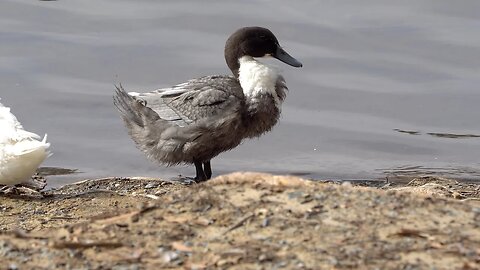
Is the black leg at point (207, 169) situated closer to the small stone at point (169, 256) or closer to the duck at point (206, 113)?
the duck at point (206, 113)

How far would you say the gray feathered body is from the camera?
29.8 feet

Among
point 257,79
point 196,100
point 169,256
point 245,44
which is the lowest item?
point 169,256

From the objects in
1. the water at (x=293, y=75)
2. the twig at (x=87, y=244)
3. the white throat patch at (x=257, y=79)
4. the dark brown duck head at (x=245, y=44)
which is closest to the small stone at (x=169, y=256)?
the twig at (x=87, y=244)

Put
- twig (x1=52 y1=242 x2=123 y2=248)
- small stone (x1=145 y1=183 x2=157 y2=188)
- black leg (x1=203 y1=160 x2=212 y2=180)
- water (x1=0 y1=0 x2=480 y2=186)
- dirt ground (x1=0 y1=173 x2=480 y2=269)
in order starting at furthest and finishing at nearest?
water (x1=0 y1=0 x2=480 y2=186) < black leg (x1=203 y1=160 x2=212 y2=180) < small stone (x1=145 y1=183 x2=157 y2=188) < twig (x1=52 y1=242 x2=123 y2=248) < dirt ground (x1=0 y1=173 x2=480 y2=269)

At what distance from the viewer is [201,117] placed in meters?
9.11

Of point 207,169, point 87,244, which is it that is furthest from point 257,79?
point 87,244

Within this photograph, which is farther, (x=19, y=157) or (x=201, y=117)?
(x=201, y=117)

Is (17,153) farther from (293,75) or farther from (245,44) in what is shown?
(293,75)

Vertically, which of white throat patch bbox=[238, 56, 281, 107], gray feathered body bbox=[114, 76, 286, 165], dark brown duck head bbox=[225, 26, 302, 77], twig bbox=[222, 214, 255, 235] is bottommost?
twig bbox=[222, 214, 255, 235]

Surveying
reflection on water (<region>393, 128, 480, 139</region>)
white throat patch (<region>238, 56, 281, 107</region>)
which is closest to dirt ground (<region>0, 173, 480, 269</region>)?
white throat patch (<region>238, 56, 281, 107</region>)

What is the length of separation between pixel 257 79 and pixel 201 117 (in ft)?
1.97

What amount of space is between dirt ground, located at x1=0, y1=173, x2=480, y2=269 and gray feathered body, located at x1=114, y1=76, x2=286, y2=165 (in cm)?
349

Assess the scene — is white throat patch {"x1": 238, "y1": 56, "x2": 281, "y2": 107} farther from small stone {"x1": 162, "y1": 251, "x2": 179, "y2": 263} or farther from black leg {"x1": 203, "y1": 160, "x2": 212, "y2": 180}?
small stone {"x1": 162, "y1": 251, "x2": 179, "y2": 263}

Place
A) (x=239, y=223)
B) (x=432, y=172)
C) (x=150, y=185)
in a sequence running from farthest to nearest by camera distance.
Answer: (x=432, y=172) < (x=150, y=185) < (x=239, y=223)
